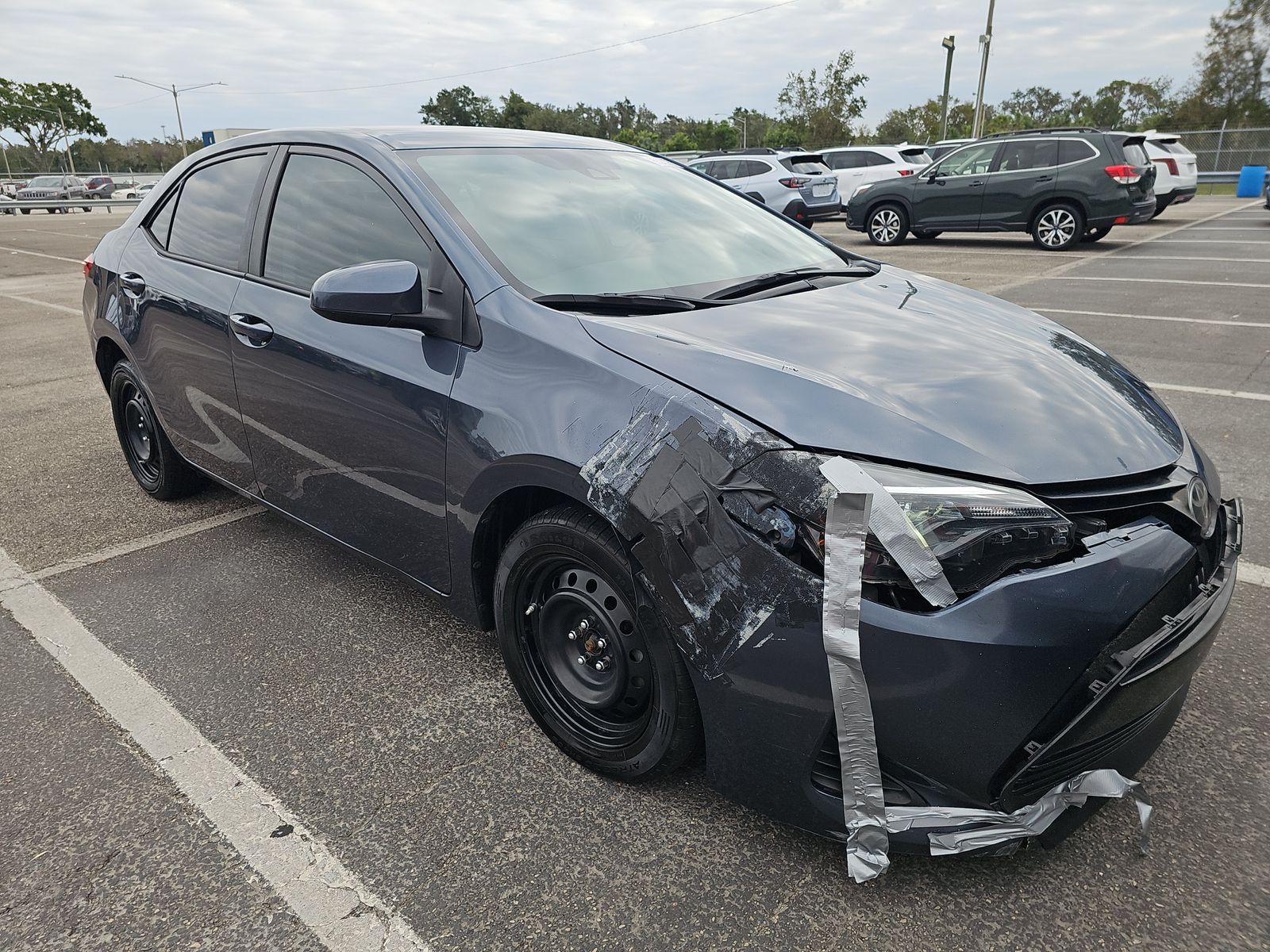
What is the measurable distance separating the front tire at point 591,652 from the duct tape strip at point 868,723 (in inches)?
15.7

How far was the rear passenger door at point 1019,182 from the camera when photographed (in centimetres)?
1339

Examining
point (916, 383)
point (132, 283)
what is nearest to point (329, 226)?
point (132, 283)

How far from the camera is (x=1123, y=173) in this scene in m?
12.8

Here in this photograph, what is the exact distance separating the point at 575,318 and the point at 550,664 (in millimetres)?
910

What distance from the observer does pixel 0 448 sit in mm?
5133

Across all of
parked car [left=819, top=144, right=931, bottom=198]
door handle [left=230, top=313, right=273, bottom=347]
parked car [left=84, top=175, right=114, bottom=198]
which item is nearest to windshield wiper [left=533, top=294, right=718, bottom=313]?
door handle [left=230, top=313, right=273, bottom=347]

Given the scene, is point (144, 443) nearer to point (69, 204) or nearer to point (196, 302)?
point (196, 302)

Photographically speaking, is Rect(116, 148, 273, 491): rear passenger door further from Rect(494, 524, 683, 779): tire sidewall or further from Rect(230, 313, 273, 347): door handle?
Rect(494, 524, 683, 779): tire sidewall

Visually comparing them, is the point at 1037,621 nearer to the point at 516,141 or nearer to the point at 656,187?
the point at 656,187

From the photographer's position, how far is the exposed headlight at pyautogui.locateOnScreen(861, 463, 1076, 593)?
1.60 metres

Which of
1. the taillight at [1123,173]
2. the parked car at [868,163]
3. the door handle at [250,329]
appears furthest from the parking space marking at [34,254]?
the taillight at [1123,173]

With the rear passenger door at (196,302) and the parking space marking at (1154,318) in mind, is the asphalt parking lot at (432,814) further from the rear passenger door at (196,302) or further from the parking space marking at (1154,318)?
the parking space marking at (1154,318)

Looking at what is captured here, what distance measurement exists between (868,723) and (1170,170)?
18.6m

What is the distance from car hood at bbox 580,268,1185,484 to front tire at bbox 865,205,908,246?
13603 millimetres
